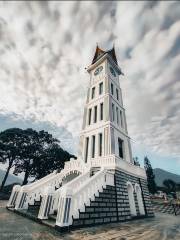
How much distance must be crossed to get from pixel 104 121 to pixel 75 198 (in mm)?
11540

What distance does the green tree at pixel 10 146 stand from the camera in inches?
1252

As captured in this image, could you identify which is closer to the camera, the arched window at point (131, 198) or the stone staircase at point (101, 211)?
the stone staircase at point (101, 211)

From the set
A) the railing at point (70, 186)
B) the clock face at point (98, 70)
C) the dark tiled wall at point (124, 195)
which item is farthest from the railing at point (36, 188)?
the clock face at point (98, 70)

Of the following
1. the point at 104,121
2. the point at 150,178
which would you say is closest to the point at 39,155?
the point at 104,121

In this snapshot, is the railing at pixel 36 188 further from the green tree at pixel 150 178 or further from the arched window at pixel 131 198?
the green tree at pixel 150 178

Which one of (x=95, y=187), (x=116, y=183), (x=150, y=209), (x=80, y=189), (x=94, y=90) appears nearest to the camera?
(x=80, y=189)

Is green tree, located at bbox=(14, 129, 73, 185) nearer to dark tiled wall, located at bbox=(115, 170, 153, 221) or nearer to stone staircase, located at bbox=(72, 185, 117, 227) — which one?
dark tiled wall, located at bbox=(115, 170, 153, 221)

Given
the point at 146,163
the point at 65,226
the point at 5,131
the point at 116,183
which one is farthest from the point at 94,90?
the point at 146,163

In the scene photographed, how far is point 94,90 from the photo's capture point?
81.7 feet

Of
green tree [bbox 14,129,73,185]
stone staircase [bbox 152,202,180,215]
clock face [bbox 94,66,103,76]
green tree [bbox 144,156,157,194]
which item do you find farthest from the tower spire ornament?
green tree [bbox 144,156,157,194]

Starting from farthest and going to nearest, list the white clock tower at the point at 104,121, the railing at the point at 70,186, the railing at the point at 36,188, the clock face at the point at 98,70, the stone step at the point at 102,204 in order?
the clock face at the point at 98,70 → the white clock tower at the point at 104,121 → the railing at the point at 36,188 → the railing at the point at 70,186 → the stone step at the point at 102,204

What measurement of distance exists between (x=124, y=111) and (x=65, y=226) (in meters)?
18.5

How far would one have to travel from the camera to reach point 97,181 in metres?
10.7

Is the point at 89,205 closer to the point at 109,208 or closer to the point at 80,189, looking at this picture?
the point at 80,189
